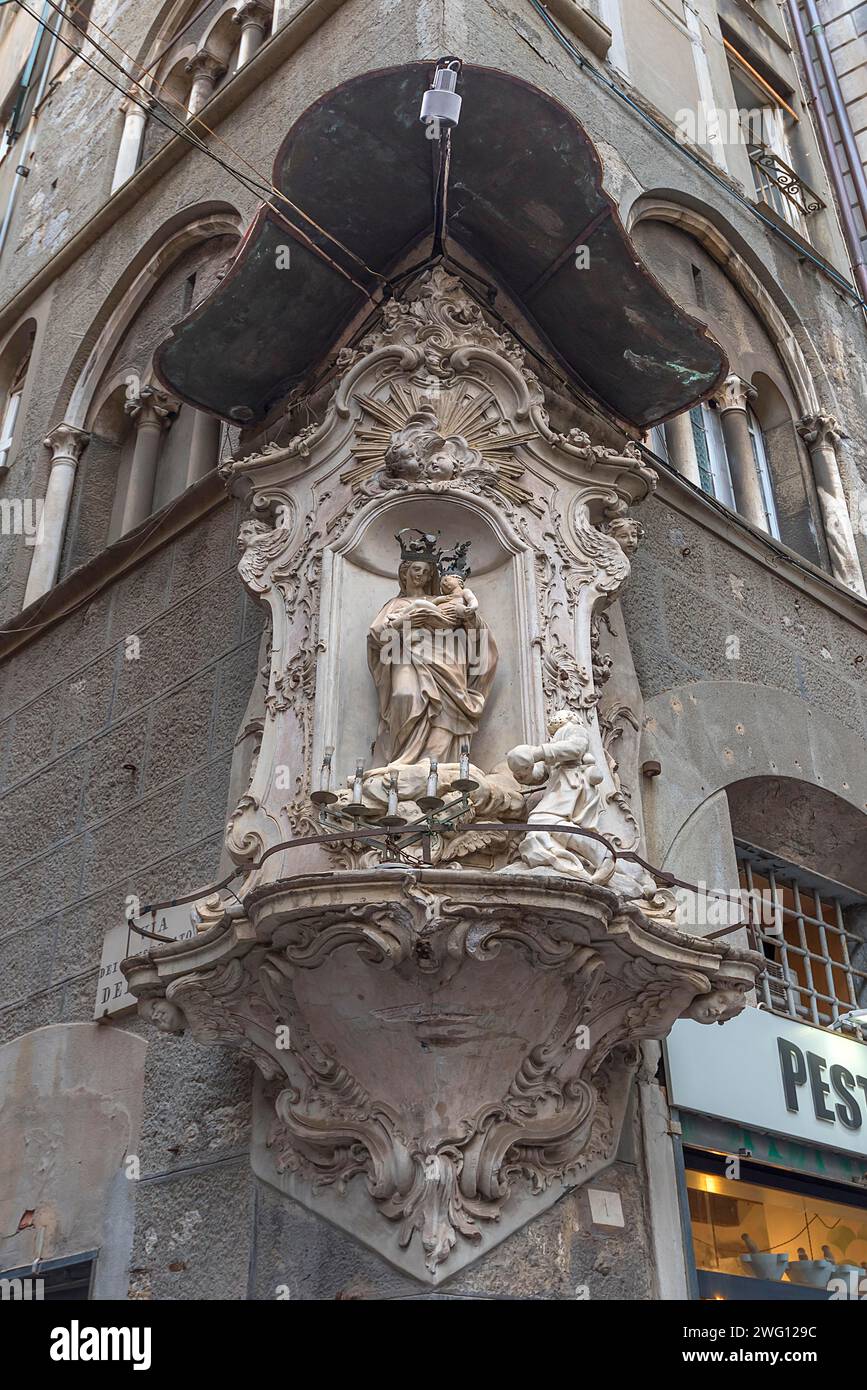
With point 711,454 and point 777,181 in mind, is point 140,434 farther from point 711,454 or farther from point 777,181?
point 777,181

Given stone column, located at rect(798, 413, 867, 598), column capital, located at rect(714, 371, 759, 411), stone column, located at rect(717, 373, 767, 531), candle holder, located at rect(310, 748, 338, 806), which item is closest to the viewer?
candle holder, located at rect(310, 748, 338, 806)

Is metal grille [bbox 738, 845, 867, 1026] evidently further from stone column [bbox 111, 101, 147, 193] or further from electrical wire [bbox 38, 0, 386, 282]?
stone column [bbox 111, 101, 147, 193]

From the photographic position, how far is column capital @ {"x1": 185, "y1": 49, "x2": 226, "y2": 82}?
1314cm

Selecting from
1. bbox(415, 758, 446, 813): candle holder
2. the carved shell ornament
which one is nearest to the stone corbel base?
bbox(415, 758, 446, 813): candle holder

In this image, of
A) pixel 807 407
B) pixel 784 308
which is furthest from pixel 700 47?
pixel 807 407

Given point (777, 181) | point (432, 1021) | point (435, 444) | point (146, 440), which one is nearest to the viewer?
point (432, 1021)

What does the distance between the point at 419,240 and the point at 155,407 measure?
341 cm

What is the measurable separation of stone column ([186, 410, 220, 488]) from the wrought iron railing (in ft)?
21.5

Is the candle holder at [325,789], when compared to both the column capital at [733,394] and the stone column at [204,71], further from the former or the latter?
the stone column at [204,71]

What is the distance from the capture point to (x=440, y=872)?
548cm

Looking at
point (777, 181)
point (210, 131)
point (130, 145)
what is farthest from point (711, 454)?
point (130, 145)

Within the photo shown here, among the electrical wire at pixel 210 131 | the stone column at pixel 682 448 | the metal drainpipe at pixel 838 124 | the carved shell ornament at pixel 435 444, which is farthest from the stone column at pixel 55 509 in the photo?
the metal drainpipe at pixel 838 124
